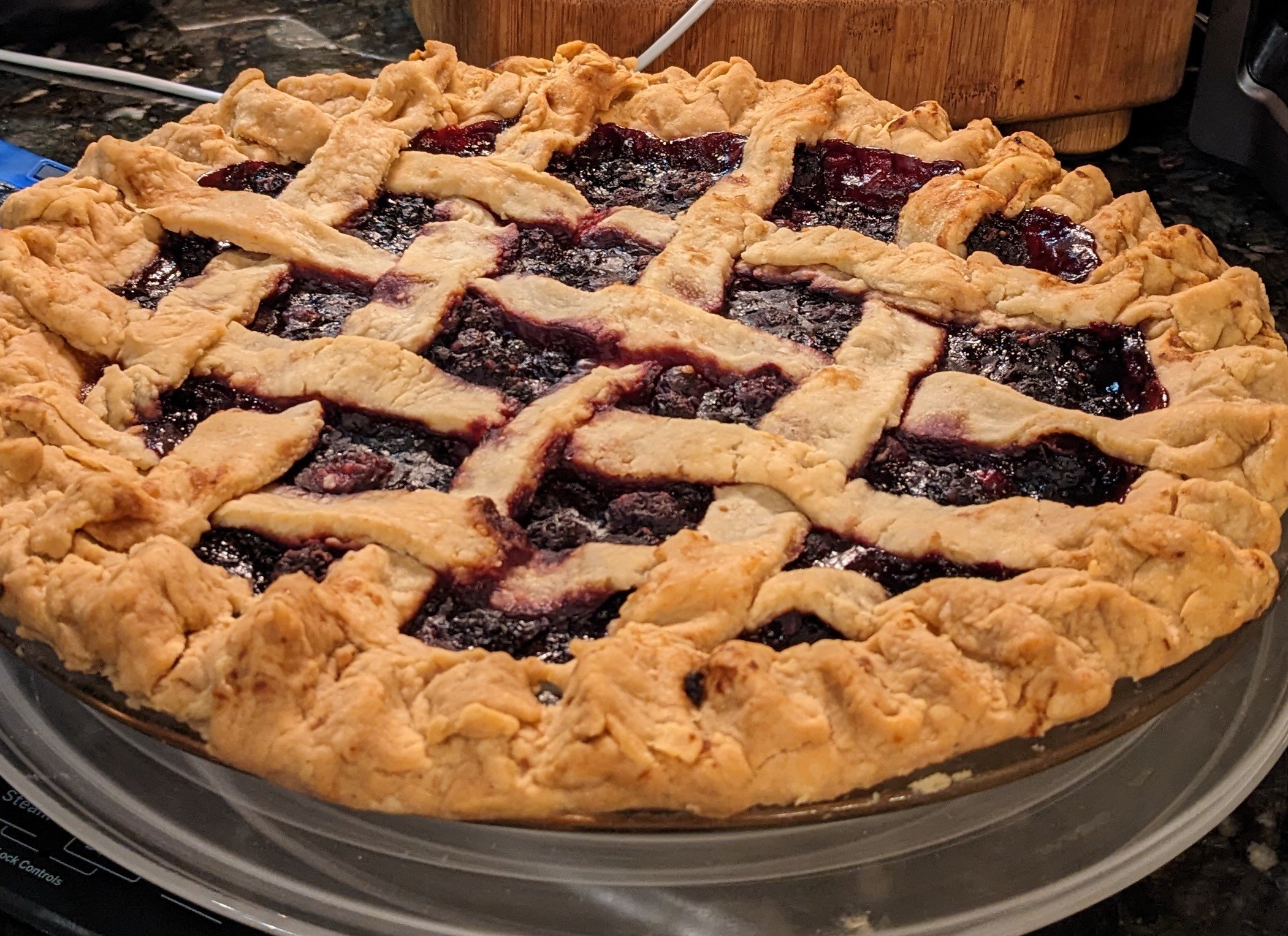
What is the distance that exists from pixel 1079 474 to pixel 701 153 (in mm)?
649

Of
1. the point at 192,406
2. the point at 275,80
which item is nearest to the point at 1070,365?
the point at 192,406

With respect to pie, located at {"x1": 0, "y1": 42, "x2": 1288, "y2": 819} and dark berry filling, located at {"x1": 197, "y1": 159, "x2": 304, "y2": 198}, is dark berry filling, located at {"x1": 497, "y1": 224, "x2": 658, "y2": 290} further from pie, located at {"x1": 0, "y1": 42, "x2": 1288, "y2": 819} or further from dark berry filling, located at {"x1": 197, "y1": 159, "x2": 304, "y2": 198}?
dark berry filling, located at {"x1": 197, "y1": 159, "x2": 304, "y2": 198}

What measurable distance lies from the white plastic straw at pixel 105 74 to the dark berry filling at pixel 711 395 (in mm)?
1268

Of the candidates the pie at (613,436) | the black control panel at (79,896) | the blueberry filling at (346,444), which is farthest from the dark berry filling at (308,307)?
the black control panel at (79,896)

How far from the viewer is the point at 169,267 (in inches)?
54.6

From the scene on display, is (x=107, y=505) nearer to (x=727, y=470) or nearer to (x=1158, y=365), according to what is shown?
(x=727, y=470)

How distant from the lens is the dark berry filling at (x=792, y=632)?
3.22 feet

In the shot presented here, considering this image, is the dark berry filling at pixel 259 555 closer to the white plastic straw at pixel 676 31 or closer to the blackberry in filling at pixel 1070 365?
the blackberry in filling at pixel 1070 365

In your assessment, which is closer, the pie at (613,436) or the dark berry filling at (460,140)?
the pie at (613,436)

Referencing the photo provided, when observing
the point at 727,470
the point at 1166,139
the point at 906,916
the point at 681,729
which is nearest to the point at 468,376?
the point at 727,470

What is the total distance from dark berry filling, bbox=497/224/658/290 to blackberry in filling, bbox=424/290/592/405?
95 mm

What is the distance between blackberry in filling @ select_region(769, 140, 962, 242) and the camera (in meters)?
1.47

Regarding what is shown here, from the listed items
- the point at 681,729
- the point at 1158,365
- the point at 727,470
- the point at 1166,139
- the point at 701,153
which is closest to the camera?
the point at 681,729

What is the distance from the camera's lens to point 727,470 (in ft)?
3.62
